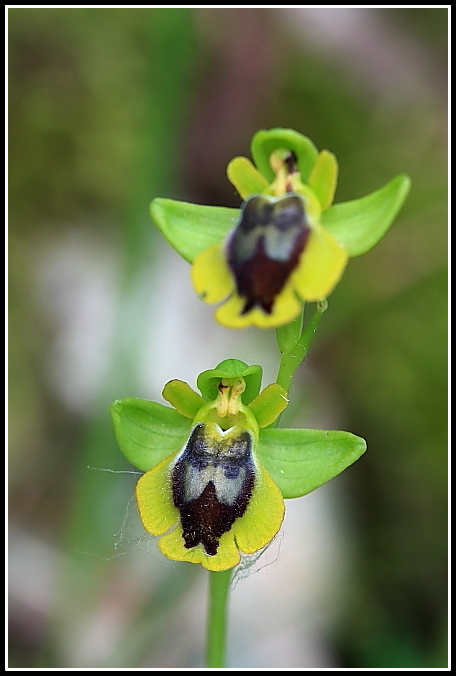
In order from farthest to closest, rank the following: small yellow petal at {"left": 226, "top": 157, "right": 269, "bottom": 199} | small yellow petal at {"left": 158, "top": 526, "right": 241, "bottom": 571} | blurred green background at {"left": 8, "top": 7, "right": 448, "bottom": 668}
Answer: blurred green background at {"left": 8, "top": 7, "right": 448, "bottom": 668}, small yellow petal at {"left": 226, "top": 157, "right": 269, "bottom": 199}, small yellow petal at {"left": 158, "top": 526, "right": 241, "bottom": 571}

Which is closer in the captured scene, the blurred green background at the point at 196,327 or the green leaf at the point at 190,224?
the green leaf at the point at 190,224

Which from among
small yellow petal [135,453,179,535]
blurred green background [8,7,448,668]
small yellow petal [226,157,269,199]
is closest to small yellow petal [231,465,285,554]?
small yellow petal [135,453,179,535]

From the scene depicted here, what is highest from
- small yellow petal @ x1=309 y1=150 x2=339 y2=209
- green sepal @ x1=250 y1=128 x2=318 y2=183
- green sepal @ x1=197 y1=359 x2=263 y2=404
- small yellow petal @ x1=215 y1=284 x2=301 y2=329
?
green sepal @ x1=250 y1=128 x2=318 y2=183

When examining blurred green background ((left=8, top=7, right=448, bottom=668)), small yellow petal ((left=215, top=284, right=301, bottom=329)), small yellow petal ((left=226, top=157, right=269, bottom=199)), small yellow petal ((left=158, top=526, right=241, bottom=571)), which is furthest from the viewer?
blurred green background ((left=8, top=7, right=448, bottom=668))

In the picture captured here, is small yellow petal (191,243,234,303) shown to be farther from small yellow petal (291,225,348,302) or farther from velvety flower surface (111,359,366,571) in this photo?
velvety flower surface (111,359,366,571)

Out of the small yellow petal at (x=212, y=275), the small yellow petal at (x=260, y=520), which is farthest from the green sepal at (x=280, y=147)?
the small yellow petal at (x=260, y=520)

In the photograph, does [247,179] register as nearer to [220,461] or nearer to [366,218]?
[366,218]

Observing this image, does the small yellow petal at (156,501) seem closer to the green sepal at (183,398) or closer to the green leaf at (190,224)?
the green sepal at (183,398)
